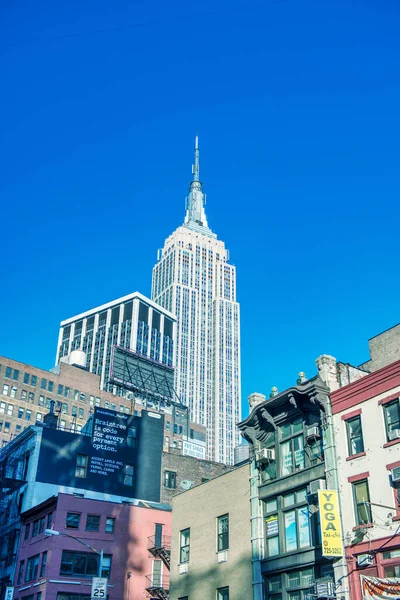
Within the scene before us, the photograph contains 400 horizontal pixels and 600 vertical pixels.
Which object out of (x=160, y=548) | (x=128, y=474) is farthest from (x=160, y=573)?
(x=128, y=474)

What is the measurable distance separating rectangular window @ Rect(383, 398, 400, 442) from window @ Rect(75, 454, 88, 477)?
36306 mm

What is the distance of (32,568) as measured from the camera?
51.8 meters

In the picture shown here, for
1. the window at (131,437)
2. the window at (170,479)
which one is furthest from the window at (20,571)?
the window at (170,479)

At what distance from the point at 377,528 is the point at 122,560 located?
27113mm

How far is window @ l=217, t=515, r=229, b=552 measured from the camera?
1554 inches

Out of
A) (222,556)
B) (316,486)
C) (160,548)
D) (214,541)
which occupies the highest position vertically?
(160,548)

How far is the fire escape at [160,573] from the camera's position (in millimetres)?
50812

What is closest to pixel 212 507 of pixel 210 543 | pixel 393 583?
pixel 210 543

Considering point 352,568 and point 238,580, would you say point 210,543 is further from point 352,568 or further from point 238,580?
point 352,568

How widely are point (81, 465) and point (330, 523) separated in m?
34.6

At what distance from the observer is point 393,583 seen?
91.2 ft

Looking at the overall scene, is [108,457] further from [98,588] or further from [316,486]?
[316,486]

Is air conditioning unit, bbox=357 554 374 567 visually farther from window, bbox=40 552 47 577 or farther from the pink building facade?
window, bbox=40 552 47 577

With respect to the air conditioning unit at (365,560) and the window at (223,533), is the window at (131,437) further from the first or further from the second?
the air conditioning unit at (365,560)
